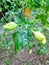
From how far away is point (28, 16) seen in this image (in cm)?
111

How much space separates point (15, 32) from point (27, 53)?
1946 mm

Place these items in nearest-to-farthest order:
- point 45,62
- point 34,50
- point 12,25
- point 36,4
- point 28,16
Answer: point 12,25 < point 28,16 < point 36,4 < point 45,62 < point 34,50

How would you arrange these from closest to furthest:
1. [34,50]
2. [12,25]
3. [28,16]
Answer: [12,25] → [28,16] → [34,50]

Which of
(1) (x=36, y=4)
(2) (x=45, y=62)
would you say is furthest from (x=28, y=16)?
(2) (x=45, y=62)

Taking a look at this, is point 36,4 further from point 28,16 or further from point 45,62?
point 45,62

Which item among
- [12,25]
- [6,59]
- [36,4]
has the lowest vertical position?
[6,59]

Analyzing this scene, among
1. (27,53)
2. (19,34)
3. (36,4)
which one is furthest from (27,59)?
(19,34)

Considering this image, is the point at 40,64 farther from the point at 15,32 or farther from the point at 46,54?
the point at 15,32

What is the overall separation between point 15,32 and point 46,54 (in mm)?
1881

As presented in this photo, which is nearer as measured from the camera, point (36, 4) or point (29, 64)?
point (36, 4)

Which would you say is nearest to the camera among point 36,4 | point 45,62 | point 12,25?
point 12,25

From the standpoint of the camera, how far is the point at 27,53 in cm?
278

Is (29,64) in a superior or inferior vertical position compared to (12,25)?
inferior

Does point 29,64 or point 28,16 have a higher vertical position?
point 28,16
